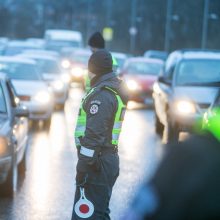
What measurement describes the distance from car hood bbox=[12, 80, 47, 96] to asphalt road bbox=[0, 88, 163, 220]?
2.75ft

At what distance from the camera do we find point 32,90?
16.5 meters

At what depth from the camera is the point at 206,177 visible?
2350 millimetres

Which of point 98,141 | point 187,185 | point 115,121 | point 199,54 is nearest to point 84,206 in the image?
point 98,141

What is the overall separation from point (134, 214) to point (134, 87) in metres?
21.2

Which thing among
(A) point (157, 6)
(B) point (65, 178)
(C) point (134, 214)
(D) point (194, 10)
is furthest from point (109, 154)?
(A) point (157, 6)

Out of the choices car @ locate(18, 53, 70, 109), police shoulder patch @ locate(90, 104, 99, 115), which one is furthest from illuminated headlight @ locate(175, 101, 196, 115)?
police shoulder patch @ locate(90, 104, 99, 115)

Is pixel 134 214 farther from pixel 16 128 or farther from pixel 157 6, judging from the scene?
pixel 157 6

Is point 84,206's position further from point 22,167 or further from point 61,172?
point 61,172

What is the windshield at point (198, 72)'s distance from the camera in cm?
1441

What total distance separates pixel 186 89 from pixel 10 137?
5.85 m

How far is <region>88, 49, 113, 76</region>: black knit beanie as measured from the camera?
19.5ft

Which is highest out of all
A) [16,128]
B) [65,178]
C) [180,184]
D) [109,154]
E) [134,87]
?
[180,184]

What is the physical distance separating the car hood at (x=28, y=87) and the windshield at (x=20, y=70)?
313 millimetres

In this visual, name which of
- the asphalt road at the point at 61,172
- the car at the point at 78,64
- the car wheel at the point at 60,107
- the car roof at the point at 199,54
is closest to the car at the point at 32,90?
the asphalt road at the point at 61,172
